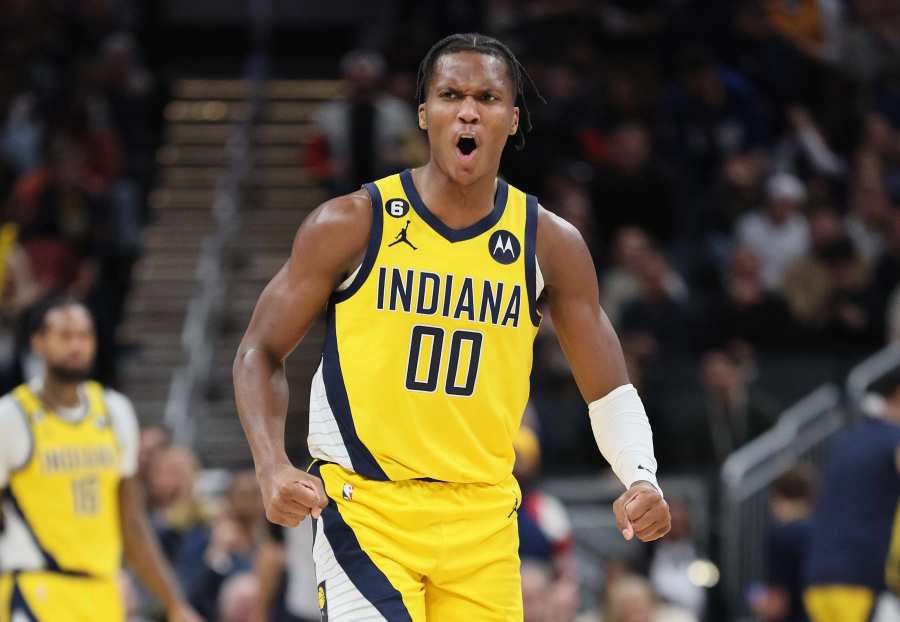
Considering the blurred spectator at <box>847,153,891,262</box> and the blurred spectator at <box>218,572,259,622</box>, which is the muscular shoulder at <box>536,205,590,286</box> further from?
the blurred spectator at <box>847,153,891,262</box>

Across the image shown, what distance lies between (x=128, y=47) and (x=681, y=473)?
23.4ft

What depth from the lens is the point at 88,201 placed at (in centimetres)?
1388

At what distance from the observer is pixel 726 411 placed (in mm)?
12180

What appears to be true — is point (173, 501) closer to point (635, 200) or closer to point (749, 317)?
point (749, 317)

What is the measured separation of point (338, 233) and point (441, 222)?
1.06 ft

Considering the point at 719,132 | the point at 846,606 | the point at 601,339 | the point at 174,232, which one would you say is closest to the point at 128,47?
the point at 174,232

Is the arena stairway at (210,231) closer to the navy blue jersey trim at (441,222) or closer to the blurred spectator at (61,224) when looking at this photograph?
the blurred spectator at (61,224)

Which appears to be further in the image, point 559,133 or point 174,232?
point 174,232

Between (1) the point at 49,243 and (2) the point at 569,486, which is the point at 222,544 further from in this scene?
(1) the point at 49,243

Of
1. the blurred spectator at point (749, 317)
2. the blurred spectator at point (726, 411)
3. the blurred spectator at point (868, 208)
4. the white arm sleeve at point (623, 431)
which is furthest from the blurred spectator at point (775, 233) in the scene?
the white arm sleeve at point (623, 431)

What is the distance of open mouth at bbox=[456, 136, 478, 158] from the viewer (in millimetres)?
4926

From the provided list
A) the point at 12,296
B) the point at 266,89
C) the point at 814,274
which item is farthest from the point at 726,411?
the point at 266,89

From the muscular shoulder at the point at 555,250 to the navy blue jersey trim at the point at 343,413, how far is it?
665mm

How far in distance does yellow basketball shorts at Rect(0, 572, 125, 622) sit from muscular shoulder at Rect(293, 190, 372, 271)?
2946mm
